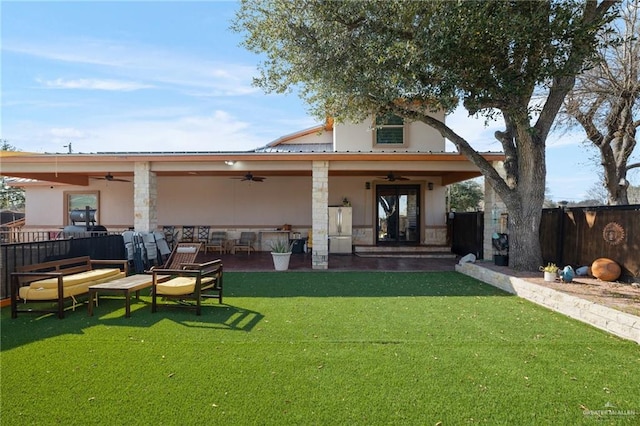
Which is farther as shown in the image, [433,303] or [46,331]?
[433,303]

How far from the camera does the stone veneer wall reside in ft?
14.2

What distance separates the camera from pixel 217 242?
13.0 metres

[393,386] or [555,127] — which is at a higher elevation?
[555,127]

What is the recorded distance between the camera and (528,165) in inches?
299

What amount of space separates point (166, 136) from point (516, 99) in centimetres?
1378

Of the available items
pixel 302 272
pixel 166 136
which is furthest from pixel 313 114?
pixel 166 136

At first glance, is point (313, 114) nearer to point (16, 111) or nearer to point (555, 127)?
point (16, 111)

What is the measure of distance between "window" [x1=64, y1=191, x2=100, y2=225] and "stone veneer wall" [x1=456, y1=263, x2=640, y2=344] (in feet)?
47.0

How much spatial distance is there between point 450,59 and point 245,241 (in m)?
9.33

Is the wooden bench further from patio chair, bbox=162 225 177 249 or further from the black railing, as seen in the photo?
patio chair, bbox=162 225 177 249

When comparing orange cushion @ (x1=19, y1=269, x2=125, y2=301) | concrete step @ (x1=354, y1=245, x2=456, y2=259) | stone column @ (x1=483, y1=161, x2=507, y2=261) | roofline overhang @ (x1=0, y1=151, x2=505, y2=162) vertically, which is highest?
roofline overhang @ (x1=0, y1=151, x2=505, y2=162)

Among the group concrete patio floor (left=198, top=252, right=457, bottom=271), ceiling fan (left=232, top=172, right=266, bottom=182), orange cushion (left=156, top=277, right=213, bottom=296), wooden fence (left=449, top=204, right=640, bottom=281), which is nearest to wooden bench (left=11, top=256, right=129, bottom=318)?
orange cushion (left=156, top=277, right=213, bottom=296)

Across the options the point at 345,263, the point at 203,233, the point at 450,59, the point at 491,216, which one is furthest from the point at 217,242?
the point at 450,59

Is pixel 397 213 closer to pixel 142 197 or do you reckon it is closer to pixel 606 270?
pixel 606 270
